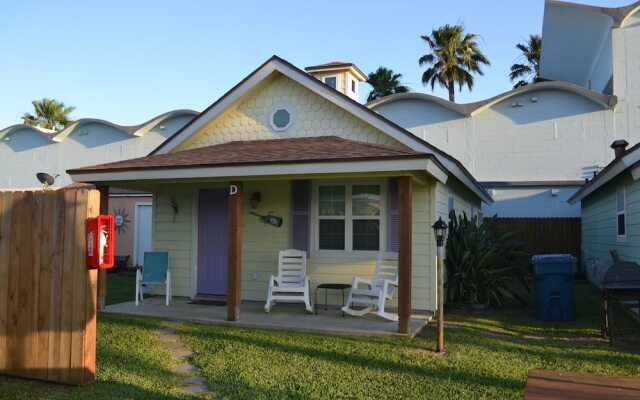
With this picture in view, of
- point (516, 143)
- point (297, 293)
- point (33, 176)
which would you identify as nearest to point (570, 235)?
point (516, 143)

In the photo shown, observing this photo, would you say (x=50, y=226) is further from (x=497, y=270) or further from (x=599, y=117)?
(x=599, y=117)

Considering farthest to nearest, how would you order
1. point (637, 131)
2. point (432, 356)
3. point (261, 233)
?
point (637, 131), point (261, 233), point (432, 356)

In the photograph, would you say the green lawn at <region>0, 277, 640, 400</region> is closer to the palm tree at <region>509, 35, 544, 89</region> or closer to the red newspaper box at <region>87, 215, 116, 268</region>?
the red newspaper box at <region>87, 215, 116, 268</region>

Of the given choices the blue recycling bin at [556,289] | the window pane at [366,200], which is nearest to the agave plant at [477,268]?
the blue recycling bin at [556,289]

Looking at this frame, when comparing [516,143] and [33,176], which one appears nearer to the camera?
[516,143]

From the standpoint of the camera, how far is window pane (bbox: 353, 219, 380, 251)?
922 cm

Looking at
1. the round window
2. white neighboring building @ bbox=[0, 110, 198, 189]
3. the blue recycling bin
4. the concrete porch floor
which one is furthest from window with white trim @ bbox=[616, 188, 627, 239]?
white neighboring building @ bbox=[0, 110, 198, 189]

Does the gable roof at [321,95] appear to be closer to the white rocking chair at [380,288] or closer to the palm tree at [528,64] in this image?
the white rocking chair at [380,288]

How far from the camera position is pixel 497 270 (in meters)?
9.58

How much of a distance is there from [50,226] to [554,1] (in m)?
18.0

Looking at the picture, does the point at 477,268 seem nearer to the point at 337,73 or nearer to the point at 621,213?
the point at 621,213

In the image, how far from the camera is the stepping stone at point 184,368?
5.55 metres

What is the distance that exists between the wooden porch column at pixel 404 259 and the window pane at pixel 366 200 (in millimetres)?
1917

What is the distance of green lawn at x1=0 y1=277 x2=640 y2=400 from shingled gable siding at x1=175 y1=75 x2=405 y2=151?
4.08 meters
